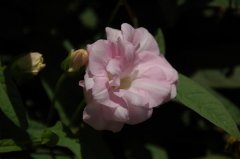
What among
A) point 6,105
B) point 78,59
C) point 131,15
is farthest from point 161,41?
point 6,105

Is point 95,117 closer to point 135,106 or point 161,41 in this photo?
point 135,106

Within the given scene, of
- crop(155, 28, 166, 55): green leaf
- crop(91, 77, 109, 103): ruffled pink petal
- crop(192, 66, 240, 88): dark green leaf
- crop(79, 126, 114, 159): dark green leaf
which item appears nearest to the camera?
crop(91, 77, 109, 103): ruffled pink petal

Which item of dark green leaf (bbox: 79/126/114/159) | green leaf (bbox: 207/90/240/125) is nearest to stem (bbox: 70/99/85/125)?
dark green leaf (bbox: 79/126/114/159)

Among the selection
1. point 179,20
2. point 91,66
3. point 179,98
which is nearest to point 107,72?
point 91,66

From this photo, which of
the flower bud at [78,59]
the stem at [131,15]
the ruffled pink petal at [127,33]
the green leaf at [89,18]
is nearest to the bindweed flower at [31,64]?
the flower bud at [78,59]

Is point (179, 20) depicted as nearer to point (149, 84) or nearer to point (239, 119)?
point (239, 119)

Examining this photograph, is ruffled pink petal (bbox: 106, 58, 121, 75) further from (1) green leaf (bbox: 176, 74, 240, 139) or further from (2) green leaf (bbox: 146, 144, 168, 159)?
(2) green leaf (bbox: 146, 144, 168, 159)

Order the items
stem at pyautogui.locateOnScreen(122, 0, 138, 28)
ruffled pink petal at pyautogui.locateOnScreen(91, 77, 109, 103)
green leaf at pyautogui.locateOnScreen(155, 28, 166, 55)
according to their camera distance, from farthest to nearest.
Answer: stem at pyautogui.locateOnScreen(122, 0, 138, 28)
green leaf at pyautogui.locateOnScreen(155, 28, 166, 55)
ruffled pink petal at pyautogui.locateOnScreen(91, 77, 109, 103)
